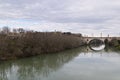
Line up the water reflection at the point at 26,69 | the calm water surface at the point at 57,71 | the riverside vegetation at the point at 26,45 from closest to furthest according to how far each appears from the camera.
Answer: the calm water surface at the point at 57,71 → the water reflection at the point at 26,69 → the riverside vegetation at the point at 26,45

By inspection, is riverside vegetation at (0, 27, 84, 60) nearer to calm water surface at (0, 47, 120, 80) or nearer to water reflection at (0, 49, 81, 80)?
calm water surface at (0, 47, 120, 80)

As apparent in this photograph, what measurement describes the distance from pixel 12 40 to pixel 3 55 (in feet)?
11.5

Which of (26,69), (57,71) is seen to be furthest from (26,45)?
(57,71)

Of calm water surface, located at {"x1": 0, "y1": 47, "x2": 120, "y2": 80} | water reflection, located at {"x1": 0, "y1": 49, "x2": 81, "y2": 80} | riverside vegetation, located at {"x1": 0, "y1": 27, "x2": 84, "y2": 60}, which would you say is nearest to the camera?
calm water surface, located at {"x1": 0, "y1": 47, "x2": 120, "y2": 80}

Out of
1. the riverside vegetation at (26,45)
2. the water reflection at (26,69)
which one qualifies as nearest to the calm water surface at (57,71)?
the water reflection at (26,69)

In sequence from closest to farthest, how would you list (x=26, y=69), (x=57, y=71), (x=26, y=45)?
1. (x=57, y=71)
2. (x=26, y=69)
3. (x=26, y=45)

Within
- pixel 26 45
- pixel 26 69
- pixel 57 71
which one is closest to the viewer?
pixel 57 71

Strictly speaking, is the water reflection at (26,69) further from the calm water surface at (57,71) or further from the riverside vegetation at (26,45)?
the riverside vegetation at (26,45)

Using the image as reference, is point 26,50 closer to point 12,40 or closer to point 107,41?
point 12,40

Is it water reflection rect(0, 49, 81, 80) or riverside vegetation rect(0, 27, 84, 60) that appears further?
riverside vegetation rect(0, 27, 84, 60)

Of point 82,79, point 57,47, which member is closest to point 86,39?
point 57,47

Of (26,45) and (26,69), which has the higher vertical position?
(26,45)

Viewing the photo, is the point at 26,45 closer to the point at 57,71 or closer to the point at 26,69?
the point at 26,69

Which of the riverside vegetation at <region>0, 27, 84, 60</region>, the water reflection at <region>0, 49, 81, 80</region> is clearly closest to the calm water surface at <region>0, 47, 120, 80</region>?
the water reflection at <region>0, 49, 81, 80</region>
